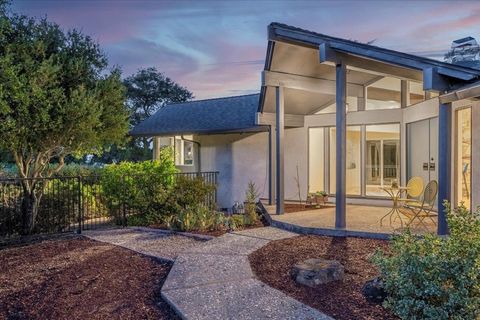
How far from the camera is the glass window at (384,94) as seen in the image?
1011cm

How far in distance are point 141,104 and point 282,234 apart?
26.7 meters

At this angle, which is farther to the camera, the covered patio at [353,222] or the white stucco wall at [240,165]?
the white stucco wall at [240,165]

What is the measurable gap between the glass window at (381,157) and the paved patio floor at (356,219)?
802mm

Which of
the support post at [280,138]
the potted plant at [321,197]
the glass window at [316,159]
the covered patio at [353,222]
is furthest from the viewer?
the glass window at [316,159]

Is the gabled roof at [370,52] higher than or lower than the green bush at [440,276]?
higher

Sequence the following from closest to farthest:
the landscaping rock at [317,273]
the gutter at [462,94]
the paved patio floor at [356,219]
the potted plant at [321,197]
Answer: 1. the landscaping rock at [317,273]
2. the gutter at [462,94]
3. the paved patio floor at [356,219]
4. the potted plant at [321,197]

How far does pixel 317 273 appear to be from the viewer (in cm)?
432

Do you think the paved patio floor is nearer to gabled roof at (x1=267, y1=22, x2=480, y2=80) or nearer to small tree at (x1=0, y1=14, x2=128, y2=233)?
gabled roof at (x1=267, y1=22, x2=480, y2=80)

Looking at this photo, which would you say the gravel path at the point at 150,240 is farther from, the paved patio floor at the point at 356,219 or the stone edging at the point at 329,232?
the paved patio floor at the point at 356,219

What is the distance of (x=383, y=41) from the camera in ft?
56.4

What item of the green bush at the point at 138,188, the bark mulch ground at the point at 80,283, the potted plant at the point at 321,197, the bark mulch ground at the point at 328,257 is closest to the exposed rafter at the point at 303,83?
the potted plant at the point at 321,197

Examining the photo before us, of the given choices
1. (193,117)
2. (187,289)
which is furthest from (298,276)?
(193,117)

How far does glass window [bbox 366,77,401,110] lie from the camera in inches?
398

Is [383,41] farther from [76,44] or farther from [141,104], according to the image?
[141,104]
